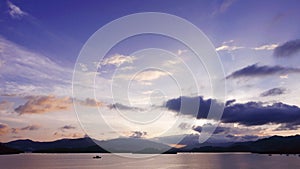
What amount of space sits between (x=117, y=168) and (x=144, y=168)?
2033cm

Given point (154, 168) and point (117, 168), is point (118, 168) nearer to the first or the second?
point (117, 168)

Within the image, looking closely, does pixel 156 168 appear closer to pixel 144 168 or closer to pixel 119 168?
pixel 144 168

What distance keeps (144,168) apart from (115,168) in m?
21.1

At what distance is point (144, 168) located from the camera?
7254 inches

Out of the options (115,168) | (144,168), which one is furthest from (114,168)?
(144,168)

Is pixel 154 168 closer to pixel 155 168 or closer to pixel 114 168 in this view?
pixel 155 168

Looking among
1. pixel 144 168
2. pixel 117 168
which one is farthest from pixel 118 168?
pixel 144 168

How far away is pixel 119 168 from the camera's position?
635 ft

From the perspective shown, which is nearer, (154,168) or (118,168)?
(154,168)

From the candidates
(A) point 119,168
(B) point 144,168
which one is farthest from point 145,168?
(A) point 119,168

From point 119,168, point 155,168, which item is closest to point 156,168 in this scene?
point 155,168

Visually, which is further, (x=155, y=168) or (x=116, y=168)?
(x=116, y=168)

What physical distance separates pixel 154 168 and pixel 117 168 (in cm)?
2735

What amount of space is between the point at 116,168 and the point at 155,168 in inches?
1103
